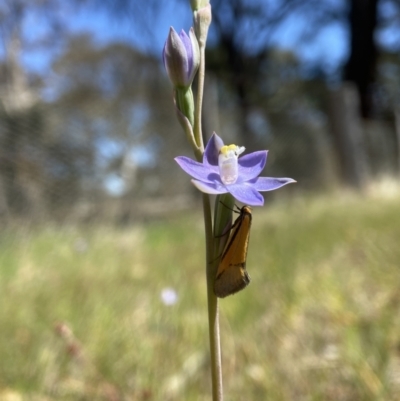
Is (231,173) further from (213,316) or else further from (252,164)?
(213,316)

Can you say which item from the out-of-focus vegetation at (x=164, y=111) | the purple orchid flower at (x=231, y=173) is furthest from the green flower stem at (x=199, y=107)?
the out-of-focus vegetation at (x=164, y=111)

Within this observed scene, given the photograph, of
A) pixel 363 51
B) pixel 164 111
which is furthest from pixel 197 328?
pixel 363 51

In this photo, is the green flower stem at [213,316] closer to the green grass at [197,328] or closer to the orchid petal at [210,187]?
the orchid petal at [210,187]

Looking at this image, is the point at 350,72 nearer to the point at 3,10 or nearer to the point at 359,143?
the point at 359,143

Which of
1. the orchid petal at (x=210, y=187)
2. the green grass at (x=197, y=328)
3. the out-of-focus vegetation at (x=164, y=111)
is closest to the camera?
the orchid petal at (x=210, y=187)

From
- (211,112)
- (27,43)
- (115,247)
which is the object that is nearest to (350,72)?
(211,112)
